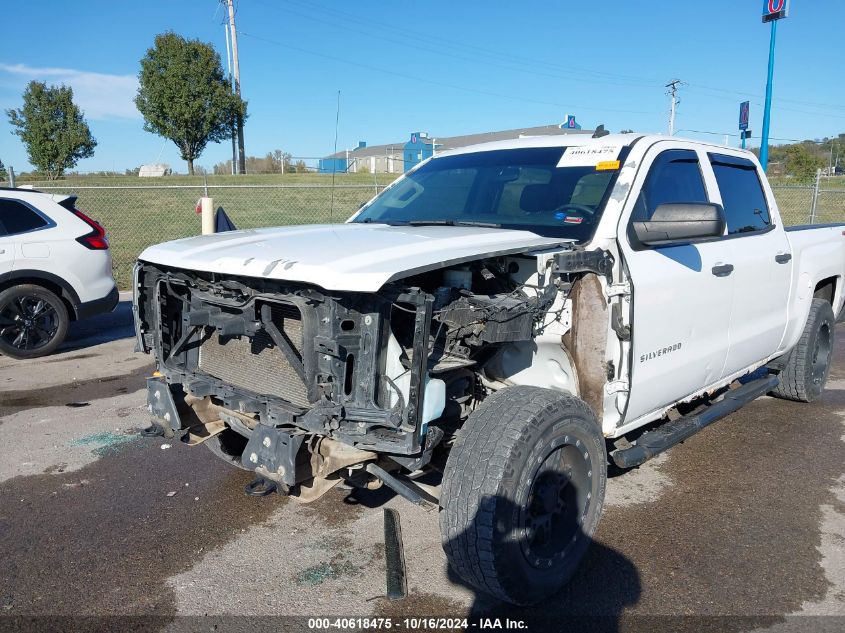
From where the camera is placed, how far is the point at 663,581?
3.13 meters

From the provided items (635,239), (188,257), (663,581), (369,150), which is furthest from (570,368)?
(369,150)

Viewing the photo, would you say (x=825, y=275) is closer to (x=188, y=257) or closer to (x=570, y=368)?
(x=570, y=368)

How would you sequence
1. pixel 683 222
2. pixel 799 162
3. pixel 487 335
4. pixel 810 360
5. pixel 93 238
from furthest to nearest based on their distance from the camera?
1. pixel 799 162
2. pixel 93 238
3. pixel 810 360
4. pixel 683 222
5. pixel 487 335

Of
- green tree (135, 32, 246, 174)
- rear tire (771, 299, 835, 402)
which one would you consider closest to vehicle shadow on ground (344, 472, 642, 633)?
rear tire (771, 299, 835, 402)

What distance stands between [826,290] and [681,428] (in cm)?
287

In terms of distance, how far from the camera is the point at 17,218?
7.46 metres

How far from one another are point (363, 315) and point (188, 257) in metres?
0.99

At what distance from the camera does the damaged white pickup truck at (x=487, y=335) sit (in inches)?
104

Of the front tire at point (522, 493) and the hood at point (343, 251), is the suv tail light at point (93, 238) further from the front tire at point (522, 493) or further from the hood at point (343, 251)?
the front tire at point (522, 493)

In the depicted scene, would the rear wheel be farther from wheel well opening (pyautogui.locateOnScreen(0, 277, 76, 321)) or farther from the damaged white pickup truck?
the damaged white pickup truck

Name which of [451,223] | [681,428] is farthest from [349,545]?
[681,428]

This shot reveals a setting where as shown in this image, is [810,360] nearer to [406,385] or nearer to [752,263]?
[752,263]

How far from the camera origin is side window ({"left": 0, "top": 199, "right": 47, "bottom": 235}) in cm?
737

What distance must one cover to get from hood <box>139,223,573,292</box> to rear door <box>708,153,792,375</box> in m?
1.56
